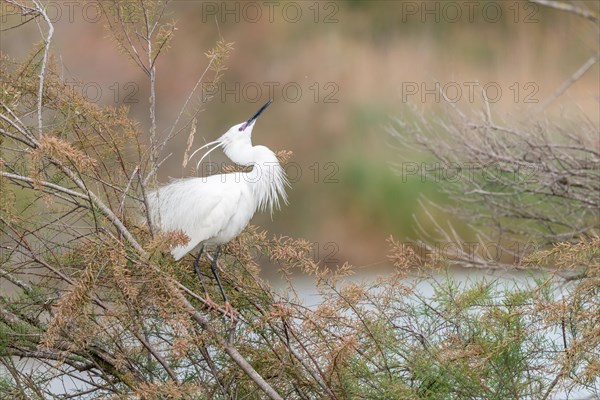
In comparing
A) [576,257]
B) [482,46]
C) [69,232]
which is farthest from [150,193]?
[482,46]

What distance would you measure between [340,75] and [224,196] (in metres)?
5.55

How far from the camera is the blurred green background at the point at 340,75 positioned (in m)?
9.18

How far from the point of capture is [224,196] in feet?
14.1

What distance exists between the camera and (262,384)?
129 inches

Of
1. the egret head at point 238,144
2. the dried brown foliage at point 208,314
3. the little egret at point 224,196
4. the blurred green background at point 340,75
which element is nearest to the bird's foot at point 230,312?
the dried brown foliage at point 208,314

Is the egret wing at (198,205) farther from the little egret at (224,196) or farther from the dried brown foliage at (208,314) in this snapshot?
the dried brown foliage at (208,314)

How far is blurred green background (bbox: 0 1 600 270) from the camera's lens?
9.18 metres

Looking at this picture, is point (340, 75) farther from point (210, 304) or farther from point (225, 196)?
point (210, 304)

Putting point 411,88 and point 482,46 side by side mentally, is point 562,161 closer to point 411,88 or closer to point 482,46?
point 411,88

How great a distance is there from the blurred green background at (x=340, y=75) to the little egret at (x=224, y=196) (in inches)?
166

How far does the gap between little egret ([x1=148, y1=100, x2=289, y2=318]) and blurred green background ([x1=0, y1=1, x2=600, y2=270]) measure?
422 cm

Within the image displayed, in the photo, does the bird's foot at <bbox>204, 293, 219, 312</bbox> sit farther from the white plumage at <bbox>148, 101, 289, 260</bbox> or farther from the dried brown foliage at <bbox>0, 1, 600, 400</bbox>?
the white plumage at <bbox>148, 101, 289, 260</bbox>

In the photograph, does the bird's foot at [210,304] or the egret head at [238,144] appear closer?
the bird's foot at [210,304]

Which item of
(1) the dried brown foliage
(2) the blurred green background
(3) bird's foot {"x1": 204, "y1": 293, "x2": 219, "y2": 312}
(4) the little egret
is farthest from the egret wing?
(2) the blurred green background
